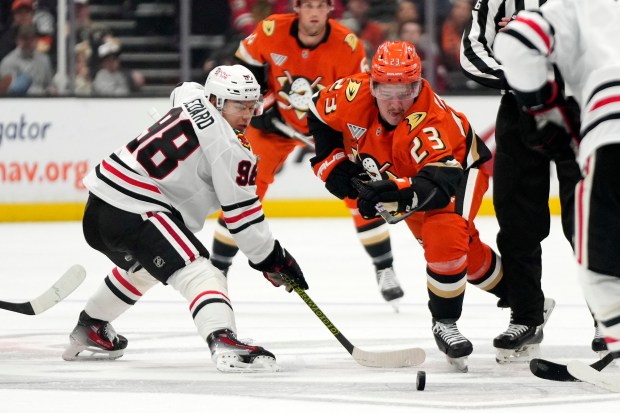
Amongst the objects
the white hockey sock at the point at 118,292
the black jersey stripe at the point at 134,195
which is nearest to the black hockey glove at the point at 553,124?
the black jersey stripe at the point at 134,195

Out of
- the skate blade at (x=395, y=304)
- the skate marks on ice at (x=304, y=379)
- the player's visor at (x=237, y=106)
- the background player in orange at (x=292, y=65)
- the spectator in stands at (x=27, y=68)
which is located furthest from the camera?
the spectator in stands at (x=27, y=68)

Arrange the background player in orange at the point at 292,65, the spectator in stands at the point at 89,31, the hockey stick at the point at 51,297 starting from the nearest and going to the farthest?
the hockey stick at the point at 51,297 < the background player in orange at the point at 292,65 < the spectator in stands at the point at 89,31

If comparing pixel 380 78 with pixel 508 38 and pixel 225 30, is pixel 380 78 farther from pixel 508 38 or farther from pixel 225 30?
pixel 225 30

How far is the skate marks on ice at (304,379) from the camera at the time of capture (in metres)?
3.11

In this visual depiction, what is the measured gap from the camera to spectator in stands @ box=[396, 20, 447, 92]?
330 inches

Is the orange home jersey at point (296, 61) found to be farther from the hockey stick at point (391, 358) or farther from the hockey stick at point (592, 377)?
the hockey stick at point (592, 377)

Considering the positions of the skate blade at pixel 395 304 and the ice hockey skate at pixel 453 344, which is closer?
the ice hockey skate at pixel 453 344

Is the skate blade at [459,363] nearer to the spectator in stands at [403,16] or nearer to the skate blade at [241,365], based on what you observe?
the skate blade at [241,365]

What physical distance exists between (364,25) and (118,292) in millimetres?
4969

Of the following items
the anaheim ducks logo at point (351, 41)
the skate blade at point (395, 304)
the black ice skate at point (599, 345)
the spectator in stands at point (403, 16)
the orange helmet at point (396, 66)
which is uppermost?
the orange helmet at point (396, 66)

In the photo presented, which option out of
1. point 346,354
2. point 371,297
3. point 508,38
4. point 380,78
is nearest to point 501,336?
point 346,354

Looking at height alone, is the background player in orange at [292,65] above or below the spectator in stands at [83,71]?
above

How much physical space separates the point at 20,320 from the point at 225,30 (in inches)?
163

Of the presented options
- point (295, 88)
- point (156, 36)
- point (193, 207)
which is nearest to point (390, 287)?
point (295, 88)
